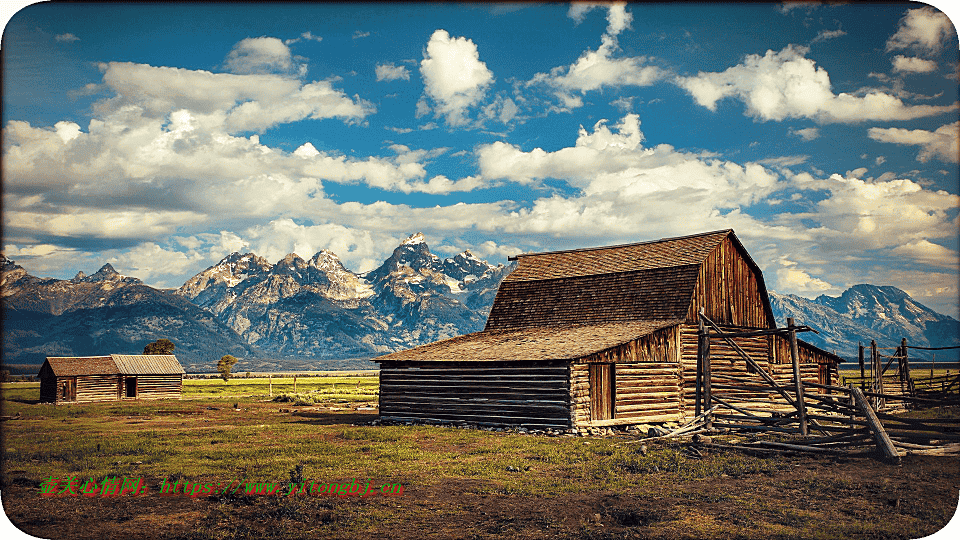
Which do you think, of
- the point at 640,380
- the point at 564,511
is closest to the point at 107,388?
the point at 640,380

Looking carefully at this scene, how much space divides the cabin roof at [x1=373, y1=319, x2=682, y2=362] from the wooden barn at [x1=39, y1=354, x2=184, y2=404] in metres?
45.1

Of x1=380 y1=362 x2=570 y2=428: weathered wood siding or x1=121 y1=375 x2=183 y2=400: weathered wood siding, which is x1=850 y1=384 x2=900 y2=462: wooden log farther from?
x1=121 y1=375 x2=183 y2=400: weathered wood siding

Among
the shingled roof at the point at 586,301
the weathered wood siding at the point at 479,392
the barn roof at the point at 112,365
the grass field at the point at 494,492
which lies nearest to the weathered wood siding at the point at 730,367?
the shingled roof at the point at 586,301

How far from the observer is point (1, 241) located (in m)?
10.7

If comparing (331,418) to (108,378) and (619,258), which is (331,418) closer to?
(619,258)

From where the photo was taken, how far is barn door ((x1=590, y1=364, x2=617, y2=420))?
93.9ft

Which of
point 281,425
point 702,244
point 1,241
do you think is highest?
point 702,244

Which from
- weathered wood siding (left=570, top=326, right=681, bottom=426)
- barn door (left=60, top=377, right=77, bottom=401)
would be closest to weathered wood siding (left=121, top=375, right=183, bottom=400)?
barn door (left=60, top=377, right=77, bottom=401)

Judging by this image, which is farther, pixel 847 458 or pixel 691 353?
pixel 691 353

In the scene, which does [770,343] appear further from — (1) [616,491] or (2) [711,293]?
(1) [616,491]

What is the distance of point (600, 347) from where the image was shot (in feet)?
92.6

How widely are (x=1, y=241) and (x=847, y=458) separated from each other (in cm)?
1875

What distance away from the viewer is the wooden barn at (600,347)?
28.6m

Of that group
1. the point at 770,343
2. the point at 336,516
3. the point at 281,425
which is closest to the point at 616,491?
the point at 336,516
